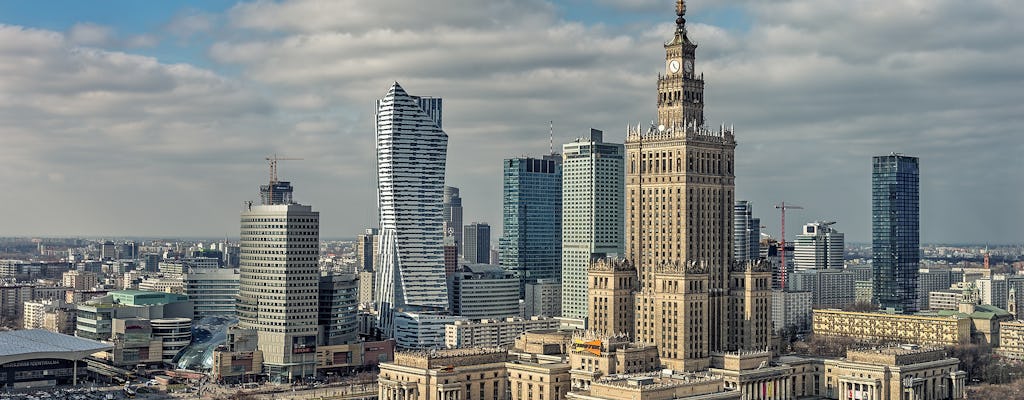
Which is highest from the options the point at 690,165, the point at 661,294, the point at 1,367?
the point at 690,165

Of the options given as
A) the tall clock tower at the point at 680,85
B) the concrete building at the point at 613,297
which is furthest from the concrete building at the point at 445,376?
the tall clock tower at the point at 680,85

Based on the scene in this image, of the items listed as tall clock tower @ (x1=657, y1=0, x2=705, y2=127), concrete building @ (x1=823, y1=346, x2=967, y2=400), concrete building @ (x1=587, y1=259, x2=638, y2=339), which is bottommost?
concrete building @ (x1=823, y1=346, x2=967, y2=400)

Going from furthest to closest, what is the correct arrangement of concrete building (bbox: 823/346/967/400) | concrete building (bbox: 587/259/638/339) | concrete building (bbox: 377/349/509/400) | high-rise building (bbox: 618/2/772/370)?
1. concrete building (bbox: 587/259/638/339)
2. concrete building (bbox: 823/346/967/400)
3. high-rise building (bbox: 618/2/772/370)
4. concrete building (bbox: 377/349/509/400)

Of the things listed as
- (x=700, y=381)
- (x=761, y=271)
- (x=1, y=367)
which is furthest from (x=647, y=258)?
(x=1, y=367)

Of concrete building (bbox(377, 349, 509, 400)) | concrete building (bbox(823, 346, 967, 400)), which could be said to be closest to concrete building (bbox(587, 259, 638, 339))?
concrete building (bbox(377, 349, 509, 400))

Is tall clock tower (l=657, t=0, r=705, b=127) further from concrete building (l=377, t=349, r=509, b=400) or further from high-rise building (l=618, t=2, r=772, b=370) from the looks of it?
concrete building (l=377, t=349, r=509, b=400)

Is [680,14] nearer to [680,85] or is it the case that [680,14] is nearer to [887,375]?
[680,85]

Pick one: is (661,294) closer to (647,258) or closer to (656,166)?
(647,258)
